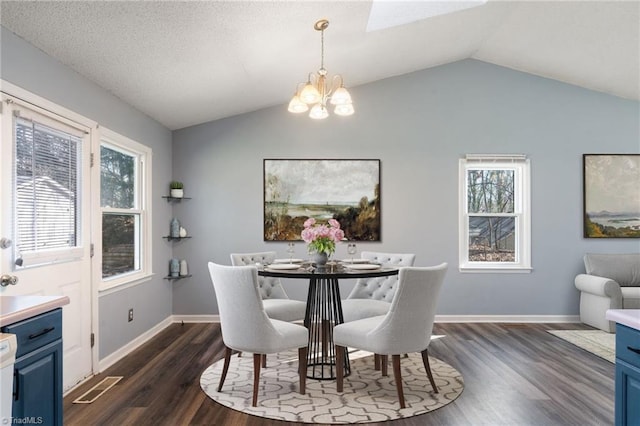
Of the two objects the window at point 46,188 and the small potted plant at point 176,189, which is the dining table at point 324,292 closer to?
the window at point 46,188

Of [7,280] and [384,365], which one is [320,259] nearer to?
[384,365]

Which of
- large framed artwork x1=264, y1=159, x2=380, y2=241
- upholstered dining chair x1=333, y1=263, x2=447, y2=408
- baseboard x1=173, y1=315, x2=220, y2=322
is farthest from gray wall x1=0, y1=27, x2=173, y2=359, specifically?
upholstered dining chair x1=333, y1=263, x2=447, y2=408

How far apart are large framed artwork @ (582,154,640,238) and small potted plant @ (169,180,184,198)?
194 inches

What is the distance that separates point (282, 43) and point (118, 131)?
1674 millimetres

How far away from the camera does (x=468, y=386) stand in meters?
3.23

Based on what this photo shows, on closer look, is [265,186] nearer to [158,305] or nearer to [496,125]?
[158,305]

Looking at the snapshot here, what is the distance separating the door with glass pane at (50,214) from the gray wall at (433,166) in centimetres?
204

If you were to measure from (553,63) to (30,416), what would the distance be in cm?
557

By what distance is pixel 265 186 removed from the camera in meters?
5.37

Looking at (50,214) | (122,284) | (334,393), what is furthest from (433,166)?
(50,214)

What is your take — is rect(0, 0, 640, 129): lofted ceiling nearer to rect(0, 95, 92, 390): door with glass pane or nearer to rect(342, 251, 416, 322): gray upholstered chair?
rect(0, 95, 92, 390): door with glass pane

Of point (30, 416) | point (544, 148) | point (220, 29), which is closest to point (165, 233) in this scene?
point (220, 29)

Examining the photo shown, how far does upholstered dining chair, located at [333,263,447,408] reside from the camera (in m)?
2.77

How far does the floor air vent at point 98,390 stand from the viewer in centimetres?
296
